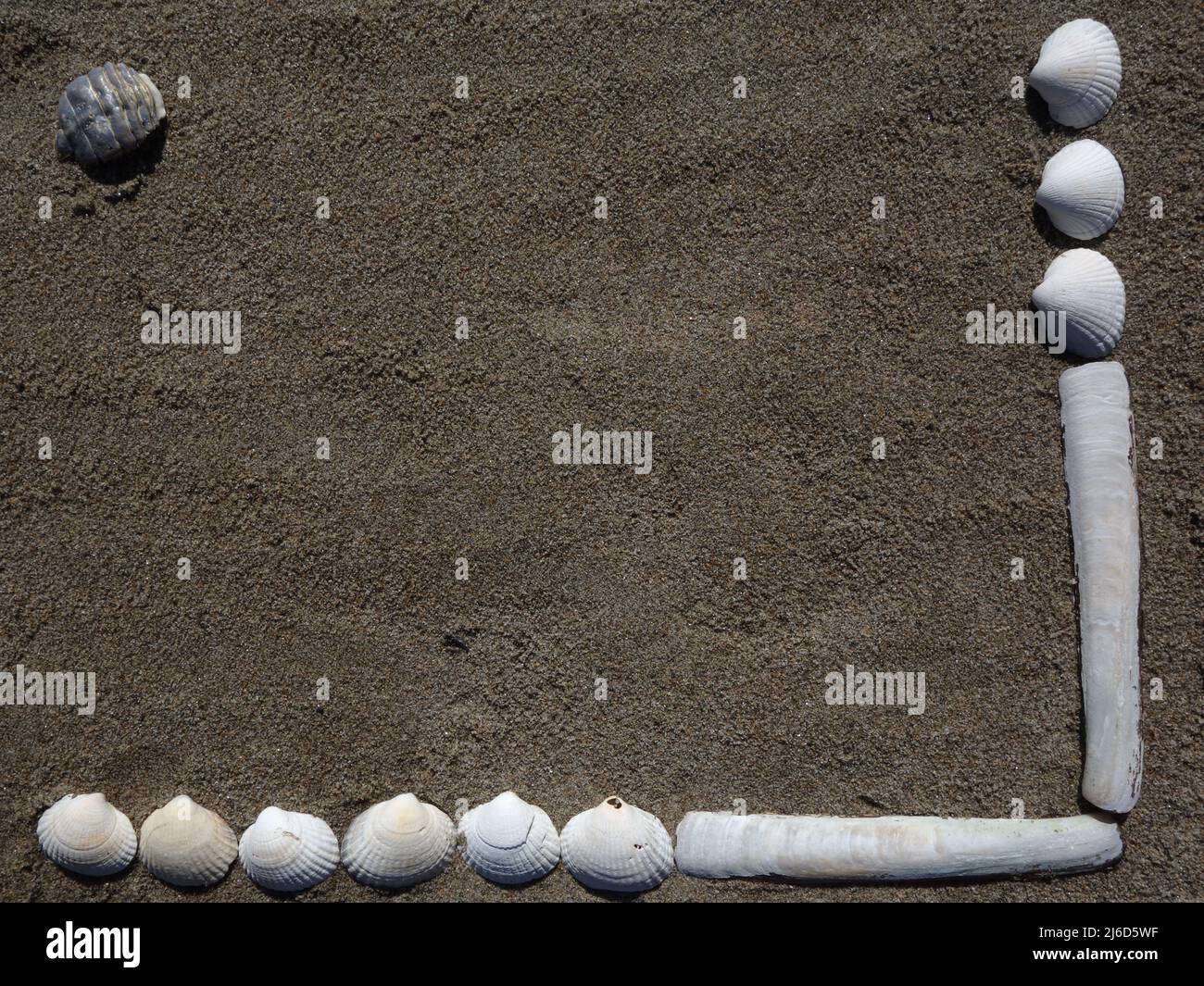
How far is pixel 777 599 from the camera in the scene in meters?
2.98

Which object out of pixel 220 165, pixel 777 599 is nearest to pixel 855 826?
pixel 777 599

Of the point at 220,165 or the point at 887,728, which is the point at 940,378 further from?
the point at 220,165

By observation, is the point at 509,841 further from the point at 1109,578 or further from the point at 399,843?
the point at 1109,578

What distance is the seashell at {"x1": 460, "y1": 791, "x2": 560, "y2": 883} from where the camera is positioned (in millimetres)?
2896

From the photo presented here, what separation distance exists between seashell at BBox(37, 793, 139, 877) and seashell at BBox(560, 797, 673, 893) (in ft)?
5.18

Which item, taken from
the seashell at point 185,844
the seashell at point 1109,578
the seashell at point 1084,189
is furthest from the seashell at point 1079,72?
the seashell at point 185,844

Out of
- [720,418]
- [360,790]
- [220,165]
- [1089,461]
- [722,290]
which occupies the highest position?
[220,165]

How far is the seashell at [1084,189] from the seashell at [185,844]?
12.1 feet

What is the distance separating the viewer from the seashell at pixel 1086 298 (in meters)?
2.87

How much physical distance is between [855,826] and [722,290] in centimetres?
195

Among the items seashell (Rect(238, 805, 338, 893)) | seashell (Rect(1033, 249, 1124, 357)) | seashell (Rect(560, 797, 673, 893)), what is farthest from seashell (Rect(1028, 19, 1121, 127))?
seashell (Rect(238, 805, 338, 893))

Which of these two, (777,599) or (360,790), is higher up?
(777,599)

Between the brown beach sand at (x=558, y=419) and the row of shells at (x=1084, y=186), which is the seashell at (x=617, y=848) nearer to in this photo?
the brown beach sand at (x=558, y=419)

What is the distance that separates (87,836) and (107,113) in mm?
2546
